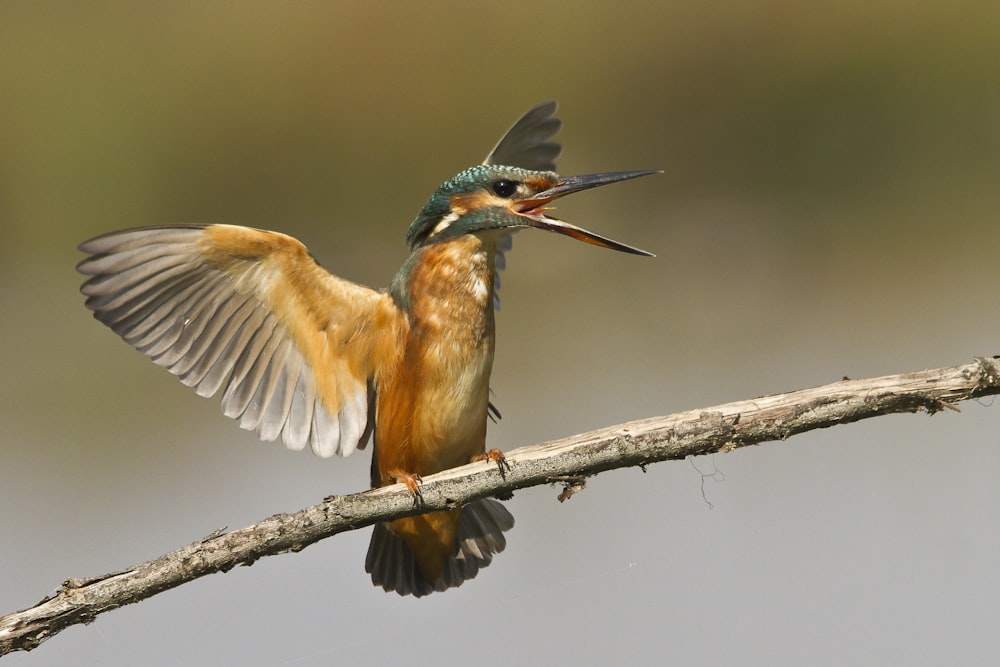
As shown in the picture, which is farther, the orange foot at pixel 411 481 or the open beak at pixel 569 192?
the open beak at pixel 569 192

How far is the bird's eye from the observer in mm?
2205

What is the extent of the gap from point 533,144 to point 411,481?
3.27ft

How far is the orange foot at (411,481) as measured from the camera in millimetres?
1951

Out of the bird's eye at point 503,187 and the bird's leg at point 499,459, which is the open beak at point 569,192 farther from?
the bird's leg at point 499,459

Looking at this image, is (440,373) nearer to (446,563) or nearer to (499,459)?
(499,459)

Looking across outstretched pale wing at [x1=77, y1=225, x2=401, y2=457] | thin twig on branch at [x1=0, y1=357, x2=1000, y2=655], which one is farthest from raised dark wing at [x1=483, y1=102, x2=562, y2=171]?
thin twig on branch at [x1=0, y1=357, x2=1000, y2=655]

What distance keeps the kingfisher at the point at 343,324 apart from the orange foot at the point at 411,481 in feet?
0.04

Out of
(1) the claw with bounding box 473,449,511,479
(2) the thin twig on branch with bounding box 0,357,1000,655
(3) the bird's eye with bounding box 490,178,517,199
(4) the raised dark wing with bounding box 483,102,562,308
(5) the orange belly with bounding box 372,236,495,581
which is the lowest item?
(2) the thin twig on branch with bounding box 0,357,1000,655

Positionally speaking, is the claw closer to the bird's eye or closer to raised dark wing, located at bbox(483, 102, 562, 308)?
the bird's eye

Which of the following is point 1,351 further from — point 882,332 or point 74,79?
point 882,332

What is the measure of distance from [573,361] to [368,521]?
2097 mm

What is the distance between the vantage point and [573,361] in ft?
12.9

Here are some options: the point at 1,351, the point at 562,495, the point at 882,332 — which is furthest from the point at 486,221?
the point at 1,351

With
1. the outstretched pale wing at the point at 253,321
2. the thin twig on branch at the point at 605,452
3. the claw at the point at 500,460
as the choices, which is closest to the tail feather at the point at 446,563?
the outstretched pale wing at the point at 253,321
